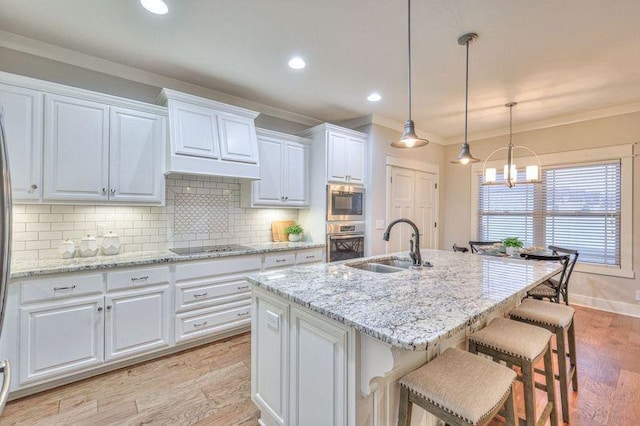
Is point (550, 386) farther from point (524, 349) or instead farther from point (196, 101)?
point (196, 101)

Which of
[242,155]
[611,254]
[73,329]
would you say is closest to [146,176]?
[242,155]

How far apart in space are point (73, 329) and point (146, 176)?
1339 mm

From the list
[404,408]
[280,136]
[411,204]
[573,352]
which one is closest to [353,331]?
[404,408]

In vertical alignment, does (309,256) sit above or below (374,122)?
below

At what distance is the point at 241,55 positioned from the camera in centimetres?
262

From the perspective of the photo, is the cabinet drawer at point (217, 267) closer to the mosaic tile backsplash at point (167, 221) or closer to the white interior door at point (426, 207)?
the mosaic tile backsplash at point (167, 221)

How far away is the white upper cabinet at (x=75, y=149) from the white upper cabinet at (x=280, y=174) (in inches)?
56.6

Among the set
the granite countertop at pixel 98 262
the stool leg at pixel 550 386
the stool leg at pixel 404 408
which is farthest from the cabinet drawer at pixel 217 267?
the stool leg at pixel 550 386

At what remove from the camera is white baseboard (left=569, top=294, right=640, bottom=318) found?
3760 millimetres

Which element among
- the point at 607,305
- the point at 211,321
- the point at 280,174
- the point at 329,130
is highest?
the point at 329,130

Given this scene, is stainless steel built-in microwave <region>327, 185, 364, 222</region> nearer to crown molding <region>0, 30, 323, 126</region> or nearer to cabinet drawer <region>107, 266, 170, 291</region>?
crown molding <region>0, 30, 323, 126</region>

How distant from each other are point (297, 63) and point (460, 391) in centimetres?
274

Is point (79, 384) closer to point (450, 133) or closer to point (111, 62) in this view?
point (111, 62)

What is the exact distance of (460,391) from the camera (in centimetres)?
114
